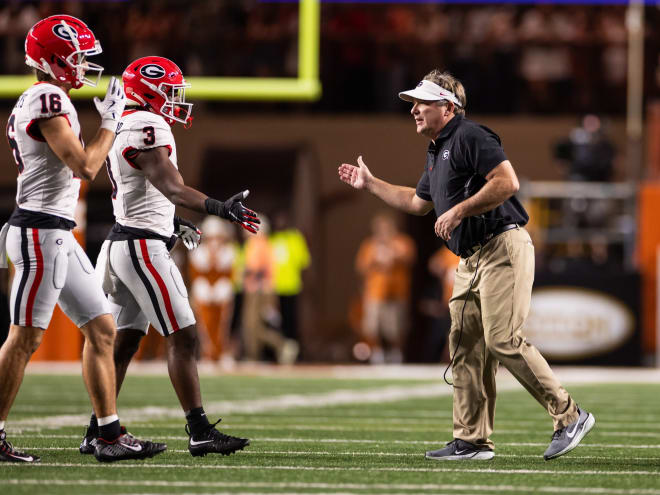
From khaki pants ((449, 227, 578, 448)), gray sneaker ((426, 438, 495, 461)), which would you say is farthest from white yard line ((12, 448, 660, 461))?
khaki pants ((449, 227, 578, 448))

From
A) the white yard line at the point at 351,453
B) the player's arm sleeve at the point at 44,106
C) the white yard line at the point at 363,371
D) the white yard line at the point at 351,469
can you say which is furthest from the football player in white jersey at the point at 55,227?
the white yard line at the point at 363,371

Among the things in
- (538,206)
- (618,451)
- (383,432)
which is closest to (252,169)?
(538,206)

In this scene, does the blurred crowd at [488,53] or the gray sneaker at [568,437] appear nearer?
the gray sneaker at [568,437]

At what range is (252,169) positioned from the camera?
18.0 m

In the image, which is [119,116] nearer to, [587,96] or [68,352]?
[68,352]

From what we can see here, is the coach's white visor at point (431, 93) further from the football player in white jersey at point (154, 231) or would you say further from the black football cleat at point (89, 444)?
the black football cleat at point (89, 444)

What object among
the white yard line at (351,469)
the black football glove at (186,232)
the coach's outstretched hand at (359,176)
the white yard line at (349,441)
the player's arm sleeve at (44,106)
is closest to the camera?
the white yard line at (351,469)

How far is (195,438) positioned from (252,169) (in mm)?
12437

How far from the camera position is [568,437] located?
556cm

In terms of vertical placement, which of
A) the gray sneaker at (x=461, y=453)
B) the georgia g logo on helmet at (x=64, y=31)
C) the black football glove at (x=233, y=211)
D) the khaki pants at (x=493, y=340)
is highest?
the georgia g logo on helmet at (x=64, y=31)

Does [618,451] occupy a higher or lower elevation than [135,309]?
lower

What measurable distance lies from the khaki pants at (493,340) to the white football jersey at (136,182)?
1.41 metres

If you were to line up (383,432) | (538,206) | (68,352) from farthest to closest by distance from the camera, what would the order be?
(538,206), (68,352), (383,432)

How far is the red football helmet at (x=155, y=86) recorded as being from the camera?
5.83 meters
